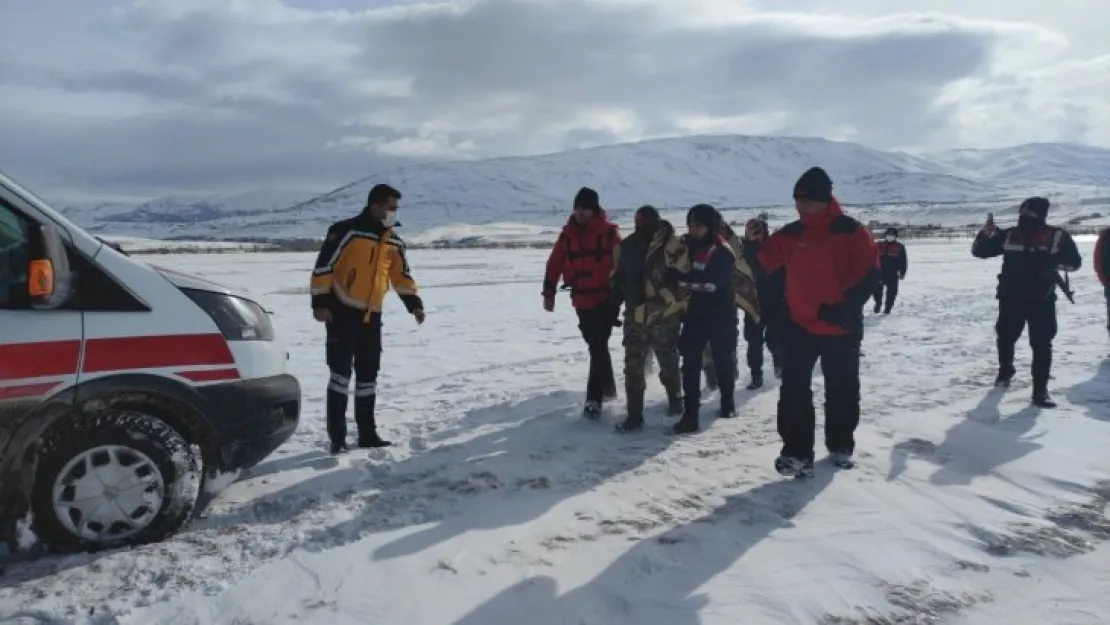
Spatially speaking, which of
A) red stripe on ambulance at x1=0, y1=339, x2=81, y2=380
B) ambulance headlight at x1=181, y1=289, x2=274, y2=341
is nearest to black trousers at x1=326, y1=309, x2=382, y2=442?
ambulance headlight at x1=181, y1=289, x2=274, y2=341

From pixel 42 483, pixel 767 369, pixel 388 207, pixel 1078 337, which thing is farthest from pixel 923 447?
pixel 1078 337

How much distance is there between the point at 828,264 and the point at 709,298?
140cm

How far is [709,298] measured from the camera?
19.9 ft

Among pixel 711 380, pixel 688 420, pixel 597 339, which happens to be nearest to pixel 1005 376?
pixel 711 380

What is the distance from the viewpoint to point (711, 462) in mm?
5234

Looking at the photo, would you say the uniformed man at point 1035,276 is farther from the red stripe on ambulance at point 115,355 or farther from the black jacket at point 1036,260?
the red stripe on ambulance at point 115,355

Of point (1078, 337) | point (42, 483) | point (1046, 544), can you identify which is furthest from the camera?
point (1078, 337)

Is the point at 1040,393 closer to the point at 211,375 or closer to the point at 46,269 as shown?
the point at 211,375

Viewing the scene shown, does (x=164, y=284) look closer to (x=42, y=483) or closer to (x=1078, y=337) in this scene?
(x=42, y=483)

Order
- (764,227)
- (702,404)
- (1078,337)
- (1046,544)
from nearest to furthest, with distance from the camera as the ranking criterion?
(1046,544) → (702,404) → (764,227) → (1078,337)

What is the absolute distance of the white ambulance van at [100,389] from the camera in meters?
3.53

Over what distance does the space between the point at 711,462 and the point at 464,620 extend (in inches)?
101

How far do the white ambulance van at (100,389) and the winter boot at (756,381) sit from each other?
5.21 metres

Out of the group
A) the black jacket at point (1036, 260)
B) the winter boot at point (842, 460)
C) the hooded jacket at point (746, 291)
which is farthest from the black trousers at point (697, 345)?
the black jacket at point (1036, 260)
